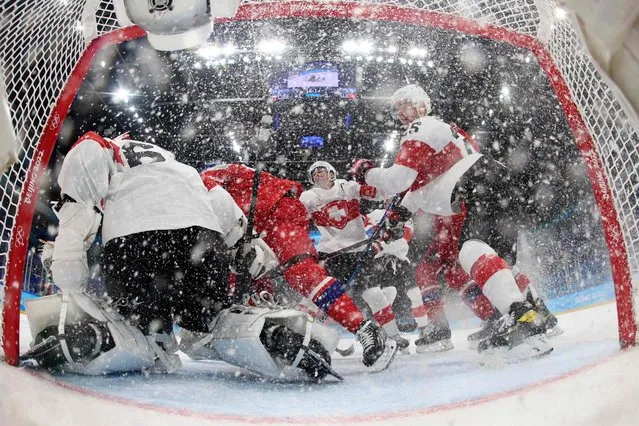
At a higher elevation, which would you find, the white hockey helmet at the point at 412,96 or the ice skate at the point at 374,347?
the white hockey helmet at the point at 412,96

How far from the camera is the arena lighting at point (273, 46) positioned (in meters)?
3.59

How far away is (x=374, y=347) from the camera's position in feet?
3.67

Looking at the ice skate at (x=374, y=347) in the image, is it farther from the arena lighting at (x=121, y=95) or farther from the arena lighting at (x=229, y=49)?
the arena lighting at (x=229, y=49)

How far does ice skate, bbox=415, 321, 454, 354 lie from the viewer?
156 cm

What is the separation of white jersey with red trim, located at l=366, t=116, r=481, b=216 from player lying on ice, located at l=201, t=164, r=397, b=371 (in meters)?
0.26

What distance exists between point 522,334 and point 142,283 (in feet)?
2.57

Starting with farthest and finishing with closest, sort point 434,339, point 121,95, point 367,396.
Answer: point 121,95
point 434,339
point 367,396

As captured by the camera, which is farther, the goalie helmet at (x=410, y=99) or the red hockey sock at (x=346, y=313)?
the goalie helmet at (x=410, y=99)

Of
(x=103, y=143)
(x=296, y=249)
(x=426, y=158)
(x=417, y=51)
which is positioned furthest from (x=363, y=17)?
(x=417, y=51)

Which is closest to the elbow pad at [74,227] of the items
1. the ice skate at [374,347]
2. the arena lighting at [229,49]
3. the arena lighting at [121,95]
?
the ice skate at [374,347]

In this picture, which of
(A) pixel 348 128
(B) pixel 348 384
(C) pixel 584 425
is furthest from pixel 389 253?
(A) pixel 348 128

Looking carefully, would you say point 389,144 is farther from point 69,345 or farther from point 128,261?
point 69,345

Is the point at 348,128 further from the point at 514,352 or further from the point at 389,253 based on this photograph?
the point at 514,352

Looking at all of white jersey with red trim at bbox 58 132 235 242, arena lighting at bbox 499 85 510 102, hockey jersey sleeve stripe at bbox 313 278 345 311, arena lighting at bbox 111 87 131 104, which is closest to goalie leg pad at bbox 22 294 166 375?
white jersey with red trim at bbox 58 132 235 242
